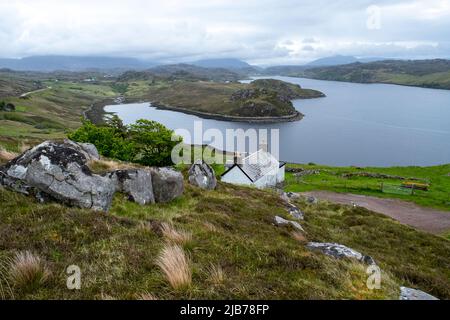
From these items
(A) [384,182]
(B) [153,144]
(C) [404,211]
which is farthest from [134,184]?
(A) [384,182]

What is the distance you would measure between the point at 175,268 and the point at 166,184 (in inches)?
528

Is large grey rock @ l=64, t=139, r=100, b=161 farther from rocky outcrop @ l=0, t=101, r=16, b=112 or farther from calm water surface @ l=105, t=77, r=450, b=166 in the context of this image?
rocky outcrop @ l=0, t=101, r=16, b=112

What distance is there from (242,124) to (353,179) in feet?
390

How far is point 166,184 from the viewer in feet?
67.6

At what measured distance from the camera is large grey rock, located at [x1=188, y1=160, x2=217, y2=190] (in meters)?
30.4

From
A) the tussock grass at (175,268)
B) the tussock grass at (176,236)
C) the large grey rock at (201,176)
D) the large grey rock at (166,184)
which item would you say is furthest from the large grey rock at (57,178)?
the large grey rock at (201,176)

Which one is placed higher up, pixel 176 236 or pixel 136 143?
pixel 176 236

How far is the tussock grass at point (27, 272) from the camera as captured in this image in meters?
7.08

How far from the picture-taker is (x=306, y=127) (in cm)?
16975

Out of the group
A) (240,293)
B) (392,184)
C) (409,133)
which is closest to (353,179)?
(392,184)

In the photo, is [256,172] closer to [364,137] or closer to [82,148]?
[82,148]

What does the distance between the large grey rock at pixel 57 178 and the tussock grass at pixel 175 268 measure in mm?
7907

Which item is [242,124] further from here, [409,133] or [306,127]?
[409,133]
